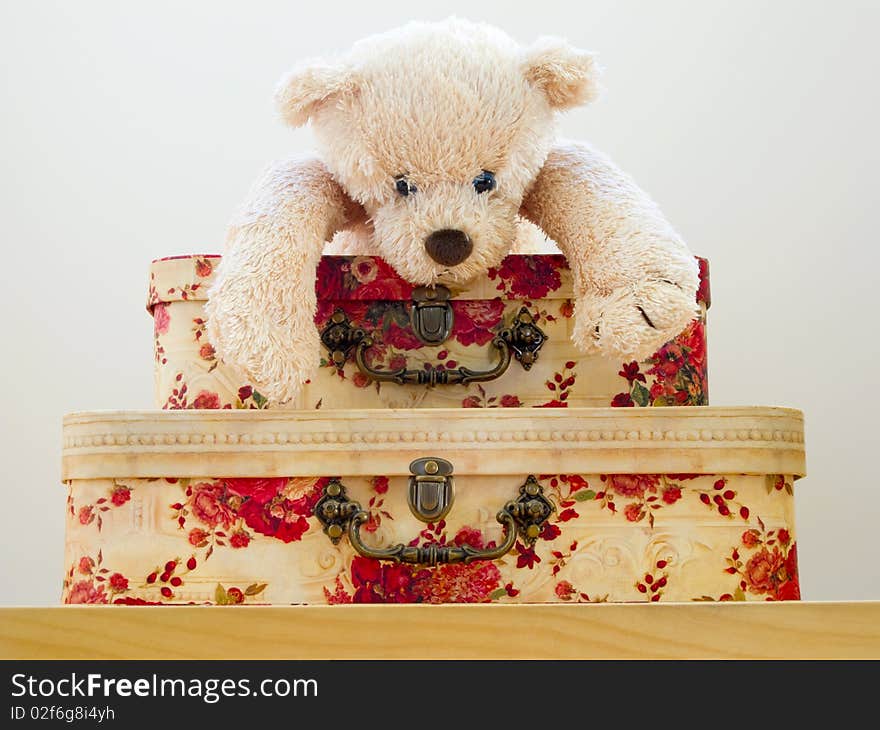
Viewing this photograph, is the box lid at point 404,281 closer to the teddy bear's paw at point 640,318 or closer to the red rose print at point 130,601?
the teddy bear's paw at point 640,318

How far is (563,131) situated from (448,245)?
0.67 meters

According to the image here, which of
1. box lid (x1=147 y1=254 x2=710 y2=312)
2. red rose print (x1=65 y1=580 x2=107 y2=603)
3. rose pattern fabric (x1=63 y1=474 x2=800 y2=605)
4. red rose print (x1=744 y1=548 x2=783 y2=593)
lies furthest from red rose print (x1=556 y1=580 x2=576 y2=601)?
red rose print (x1=65 y1=580 x2=107 y2=603)

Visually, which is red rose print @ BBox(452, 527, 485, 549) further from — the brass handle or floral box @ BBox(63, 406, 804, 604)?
the brass handle

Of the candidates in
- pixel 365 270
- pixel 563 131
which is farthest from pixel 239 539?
pixel 563 131

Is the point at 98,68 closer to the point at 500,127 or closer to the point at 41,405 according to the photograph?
the point at 41,405

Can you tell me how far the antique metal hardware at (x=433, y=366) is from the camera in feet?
2.96

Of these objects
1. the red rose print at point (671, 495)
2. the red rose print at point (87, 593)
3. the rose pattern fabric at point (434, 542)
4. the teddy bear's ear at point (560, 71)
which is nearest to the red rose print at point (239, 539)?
the rose pattern fabric at point (434, 542)

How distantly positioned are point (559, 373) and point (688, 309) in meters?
0.12

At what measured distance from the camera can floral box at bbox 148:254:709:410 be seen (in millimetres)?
916

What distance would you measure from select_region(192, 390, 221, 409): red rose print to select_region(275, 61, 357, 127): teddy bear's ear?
234mm

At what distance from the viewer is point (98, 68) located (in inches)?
59.4

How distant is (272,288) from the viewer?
85cm

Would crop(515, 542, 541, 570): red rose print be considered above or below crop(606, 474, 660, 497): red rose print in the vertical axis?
below
